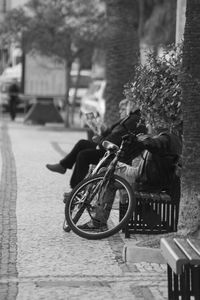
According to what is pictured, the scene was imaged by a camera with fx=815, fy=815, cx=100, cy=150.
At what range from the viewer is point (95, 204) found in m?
7.94

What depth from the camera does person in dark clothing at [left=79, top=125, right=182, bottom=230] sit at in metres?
7.80

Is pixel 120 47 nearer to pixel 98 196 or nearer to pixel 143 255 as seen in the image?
pixel 98 196

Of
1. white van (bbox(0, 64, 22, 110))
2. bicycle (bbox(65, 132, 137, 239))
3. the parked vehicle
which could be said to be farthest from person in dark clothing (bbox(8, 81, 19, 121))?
bicycle (bbox(65, 132, 137, 239))

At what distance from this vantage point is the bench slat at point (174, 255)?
15.9ft

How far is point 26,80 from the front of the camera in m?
26.9

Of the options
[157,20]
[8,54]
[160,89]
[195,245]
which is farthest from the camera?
[8,54]

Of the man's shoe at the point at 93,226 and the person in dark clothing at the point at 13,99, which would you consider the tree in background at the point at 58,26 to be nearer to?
the person in dark clothing at the point at 13,99

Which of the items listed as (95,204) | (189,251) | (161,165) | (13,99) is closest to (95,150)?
(95,204)

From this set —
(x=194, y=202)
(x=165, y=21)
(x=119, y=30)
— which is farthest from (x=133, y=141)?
(x=165, y=21)

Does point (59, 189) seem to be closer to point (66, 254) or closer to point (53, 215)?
point (53, 215)

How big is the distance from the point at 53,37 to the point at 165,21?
18.4 meters

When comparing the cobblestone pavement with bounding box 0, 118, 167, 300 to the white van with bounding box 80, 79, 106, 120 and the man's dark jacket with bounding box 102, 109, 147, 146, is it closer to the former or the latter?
the man's dark jacket with bounding box 102, 109, 147, 146

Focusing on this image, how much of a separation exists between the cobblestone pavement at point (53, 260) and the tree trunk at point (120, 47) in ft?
6.90

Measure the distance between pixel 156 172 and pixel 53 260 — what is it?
1509 millimetres
